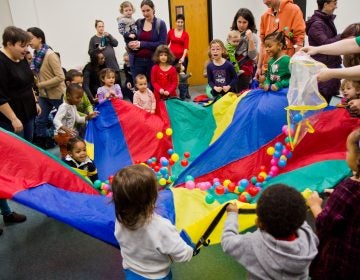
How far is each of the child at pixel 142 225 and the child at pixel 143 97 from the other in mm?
2397

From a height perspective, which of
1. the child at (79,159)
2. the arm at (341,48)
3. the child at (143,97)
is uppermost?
the arm at (341,48)

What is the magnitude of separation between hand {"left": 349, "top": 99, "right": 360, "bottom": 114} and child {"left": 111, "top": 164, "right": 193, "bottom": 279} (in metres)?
1.42

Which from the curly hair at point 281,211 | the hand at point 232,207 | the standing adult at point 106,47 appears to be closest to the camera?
the curly hair at point 281,211

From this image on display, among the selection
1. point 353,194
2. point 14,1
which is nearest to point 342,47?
point 353,194

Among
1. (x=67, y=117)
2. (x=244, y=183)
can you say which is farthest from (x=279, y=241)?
(x=67, y=117)

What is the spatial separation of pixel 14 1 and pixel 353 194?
19.4 ft

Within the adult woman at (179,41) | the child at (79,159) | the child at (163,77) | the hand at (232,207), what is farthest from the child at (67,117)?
the adult woman at (179,41)

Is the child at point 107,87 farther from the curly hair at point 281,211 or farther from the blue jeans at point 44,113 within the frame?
the curly hair at point 281,211

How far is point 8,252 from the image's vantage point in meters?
2.33

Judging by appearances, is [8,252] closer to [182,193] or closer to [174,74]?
[182,193]

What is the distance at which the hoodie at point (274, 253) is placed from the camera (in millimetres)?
1182

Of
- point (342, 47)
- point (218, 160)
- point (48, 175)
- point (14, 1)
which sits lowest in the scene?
point (218, 160)

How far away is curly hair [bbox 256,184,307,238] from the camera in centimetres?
114

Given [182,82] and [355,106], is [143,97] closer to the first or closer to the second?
[182,82]
